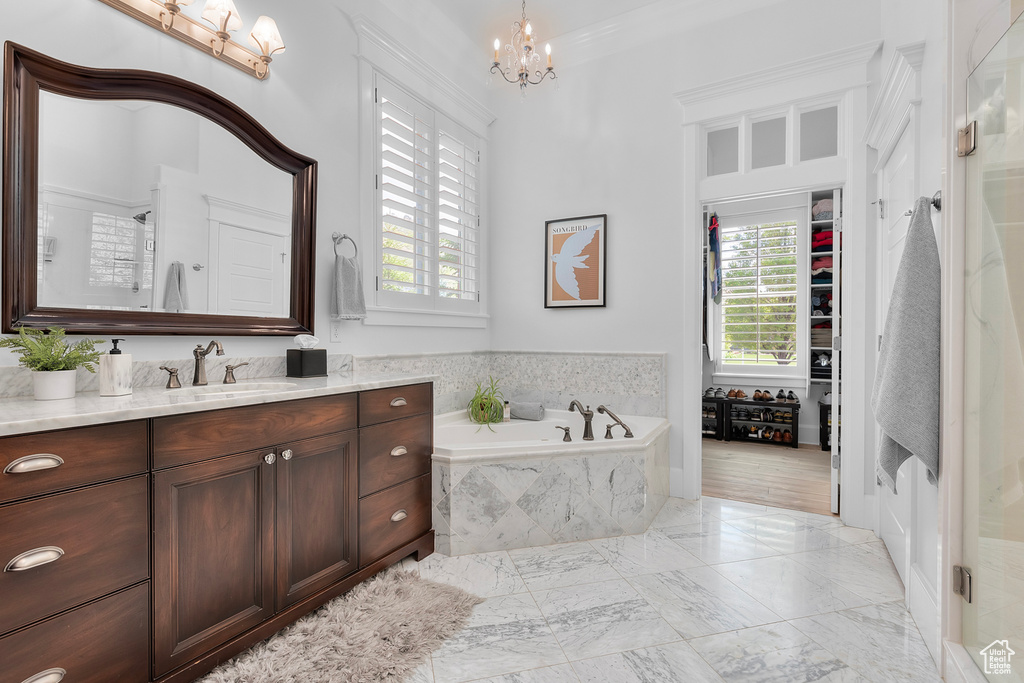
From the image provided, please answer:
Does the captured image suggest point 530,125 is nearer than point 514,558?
No

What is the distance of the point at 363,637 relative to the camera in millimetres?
1750

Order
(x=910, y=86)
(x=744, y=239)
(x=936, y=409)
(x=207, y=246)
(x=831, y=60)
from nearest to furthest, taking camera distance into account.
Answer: (x=936, y=409)
(x=910, y=86)
(x=207, y=246)
(x=831, y=60)
(x=744, y=239)

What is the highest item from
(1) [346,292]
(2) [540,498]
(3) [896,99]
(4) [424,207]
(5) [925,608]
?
(3) [896,99]

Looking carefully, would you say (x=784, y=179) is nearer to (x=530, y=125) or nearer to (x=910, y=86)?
(x=910, y=86)

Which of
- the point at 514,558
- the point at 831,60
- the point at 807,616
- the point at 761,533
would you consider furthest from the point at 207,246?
the point at 831,60

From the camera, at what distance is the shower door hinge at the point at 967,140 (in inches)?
54.2

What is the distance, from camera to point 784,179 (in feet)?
10.2

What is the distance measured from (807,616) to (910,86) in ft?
6.85

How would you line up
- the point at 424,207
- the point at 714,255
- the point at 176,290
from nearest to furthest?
the point at 176,290, the point at 424,207, the point at 714,255

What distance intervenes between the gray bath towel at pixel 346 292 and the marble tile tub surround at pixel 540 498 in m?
0.90

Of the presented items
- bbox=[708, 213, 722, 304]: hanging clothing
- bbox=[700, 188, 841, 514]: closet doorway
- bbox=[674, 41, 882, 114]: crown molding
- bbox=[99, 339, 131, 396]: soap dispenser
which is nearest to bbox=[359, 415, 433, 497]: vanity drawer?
bbox=[99, 339, 131, 396]: soap dispenser

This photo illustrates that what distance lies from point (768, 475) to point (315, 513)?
→ 337 centimetres

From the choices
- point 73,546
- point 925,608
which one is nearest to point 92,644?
point 73,546
